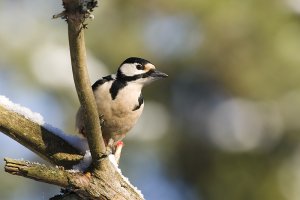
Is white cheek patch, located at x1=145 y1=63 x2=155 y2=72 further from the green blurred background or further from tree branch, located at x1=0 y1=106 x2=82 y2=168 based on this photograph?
the green blurred background

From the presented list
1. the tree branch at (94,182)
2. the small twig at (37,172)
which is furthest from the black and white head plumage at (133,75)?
the small twig at (37,172)

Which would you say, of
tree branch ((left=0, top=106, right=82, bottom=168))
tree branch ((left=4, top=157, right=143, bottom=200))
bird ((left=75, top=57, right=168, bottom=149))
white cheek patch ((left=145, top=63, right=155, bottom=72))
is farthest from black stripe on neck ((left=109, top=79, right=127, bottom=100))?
tree branch ((left=4, top=157, right=143, bottom=200))

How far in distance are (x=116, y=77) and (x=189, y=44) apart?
11.8ft

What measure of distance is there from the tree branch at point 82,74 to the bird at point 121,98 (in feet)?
1.86

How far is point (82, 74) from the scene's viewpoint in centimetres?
253

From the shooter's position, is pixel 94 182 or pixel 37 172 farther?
pixel 94 182

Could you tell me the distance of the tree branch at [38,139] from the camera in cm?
309

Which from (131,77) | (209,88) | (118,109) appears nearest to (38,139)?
(118,109)

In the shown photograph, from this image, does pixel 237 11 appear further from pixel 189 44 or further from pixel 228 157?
pixel 228 157

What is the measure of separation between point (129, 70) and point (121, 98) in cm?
15

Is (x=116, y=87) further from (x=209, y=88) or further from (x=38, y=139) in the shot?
(x=209, y=88)

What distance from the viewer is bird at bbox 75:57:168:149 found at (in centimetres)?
353

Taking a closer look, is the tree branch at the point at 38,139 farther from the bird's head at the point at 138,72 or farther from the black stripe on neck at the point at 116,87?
the bird's head at the point at 138,72

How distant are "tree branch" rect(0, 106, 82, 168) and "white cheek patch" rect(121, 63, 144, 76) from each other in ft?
1.81
